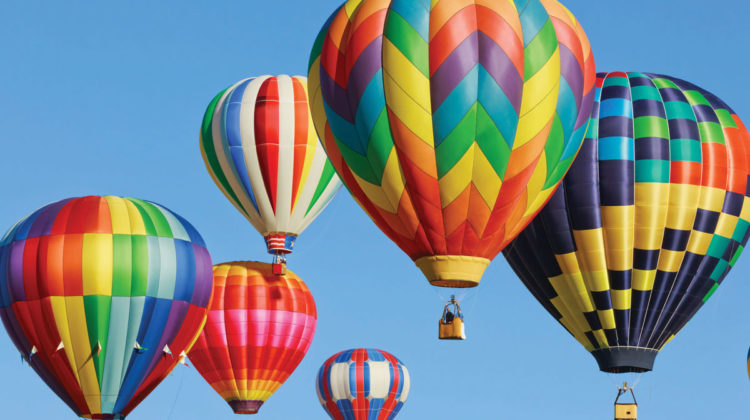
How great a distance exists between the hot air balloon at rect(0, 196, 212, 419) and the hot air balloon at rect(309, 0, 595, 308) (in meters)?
5.42

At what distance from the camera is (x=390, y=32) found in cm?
2298

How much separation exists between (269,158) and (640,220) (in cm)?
885

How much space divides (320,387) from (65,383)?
12571mm

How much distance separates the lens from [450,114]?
22.6 m

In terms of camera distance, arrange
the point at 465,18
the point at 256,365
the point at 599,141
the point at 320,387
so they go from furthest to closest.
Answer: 1. the point at 320,387
2. the point at 256,365
3. the point at 599,141
4. the point at 465,18

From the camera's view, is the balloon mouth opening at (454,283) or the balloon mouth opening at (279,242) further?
the balloon mouth opening at (279,242)

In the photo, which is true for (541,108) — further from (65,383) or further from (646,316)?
(65,383)

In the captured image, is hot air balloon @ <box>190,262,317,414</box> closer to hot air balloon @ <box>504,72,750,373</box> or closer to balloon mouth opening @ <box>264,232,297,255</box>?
balloon mouth opening @ <box>264,232,297,255</box>

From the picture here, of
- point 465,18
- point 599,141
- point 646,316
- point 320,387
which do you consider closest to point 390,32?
point 465,18

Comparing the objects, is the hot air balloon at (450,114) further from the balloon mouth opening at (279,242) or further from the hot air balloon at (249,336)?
the hot air balloon at (249,336)

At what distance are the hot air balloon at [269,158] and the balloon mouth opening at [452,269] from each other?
10.0m

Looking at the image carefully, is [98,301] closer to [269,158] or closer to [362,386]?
[269,158]

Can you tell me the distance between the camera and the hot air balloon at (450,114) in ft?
74.5

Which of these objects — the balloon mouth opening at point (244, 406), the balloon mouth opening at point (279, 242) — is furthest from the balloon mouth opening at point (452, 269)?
the balloon mouth opening at point (244, 406)
